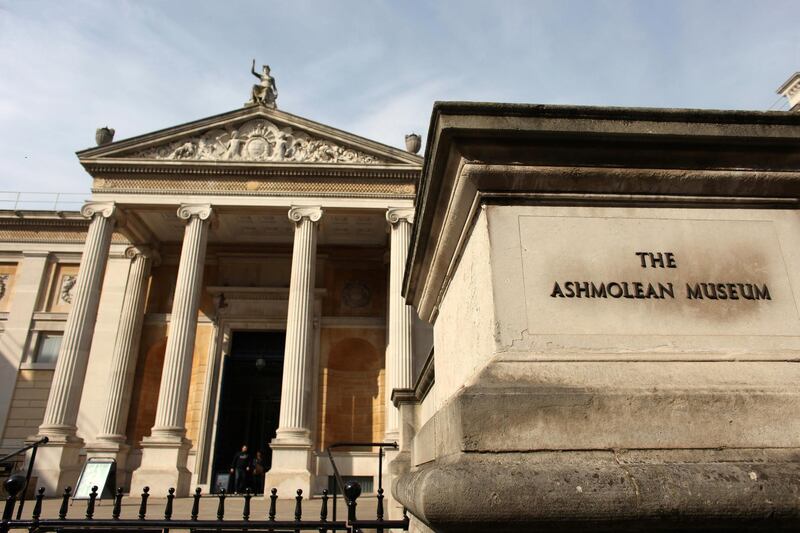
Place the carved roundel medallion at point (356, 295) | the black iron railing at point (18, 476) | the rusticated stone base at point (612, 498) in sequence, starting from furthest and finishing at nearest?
the carved roundel medallion at point (356, 295) → the black iron railing at point (18, 476) → the rusticated stone base at point (612, 498)

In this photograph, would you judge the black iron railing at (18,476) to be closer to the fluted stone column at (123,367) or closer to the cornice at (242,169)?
the fluted stone column at (123,367)

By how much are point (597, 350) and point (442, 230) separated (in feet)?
3.03

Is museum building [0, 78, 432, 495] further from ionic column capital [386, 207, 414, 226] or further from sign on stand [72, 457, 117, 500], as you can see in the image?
sign on stand [72, 457, 117, 500]

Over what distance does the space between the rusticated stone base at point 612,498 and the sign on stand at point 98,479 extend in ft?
43.9

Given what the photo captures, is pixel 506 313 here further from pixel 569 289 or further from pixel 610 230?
pixel 610 230

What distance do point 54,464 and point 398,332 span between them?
390 inches

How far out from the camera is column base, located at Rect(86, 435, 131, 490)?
15.4 metres

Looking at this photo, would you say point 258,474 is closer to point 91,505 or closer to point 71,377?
point 71,377

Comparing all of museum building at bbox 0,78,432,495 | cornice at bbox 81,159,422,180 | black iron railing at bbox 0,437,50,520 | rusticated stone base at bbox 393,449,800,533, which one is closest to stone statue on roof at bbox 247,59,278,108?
museum building at bbox 0,78,432,495

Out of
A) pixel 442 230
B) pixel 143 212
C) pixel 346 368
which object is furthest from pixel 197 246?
pixel 442 230

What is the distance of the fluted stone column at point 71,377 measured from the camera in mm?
14828

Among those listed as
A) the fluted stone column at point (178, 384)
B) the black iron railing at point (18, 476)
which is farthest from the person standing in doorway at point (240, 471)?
the black iron railing at point (18, 476)

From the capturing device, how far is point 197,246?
17047 mm

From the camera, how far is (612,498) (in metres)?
1.52
